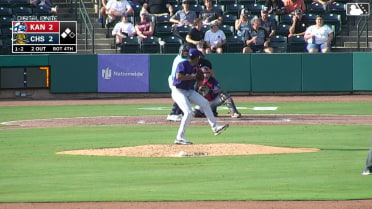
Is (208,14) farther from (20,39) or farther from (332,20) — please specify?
(20,39)

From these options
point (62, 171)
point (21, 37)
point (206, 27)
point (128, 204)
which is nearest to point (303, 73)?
point (206, 27)

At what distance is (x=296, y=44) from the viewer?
29656 mm

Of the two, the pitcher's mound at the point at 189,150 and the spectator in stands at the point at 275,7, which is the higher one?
the spectator in stands at the point at 275,7

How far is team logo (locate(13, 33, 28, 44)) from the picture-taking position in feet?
92.3

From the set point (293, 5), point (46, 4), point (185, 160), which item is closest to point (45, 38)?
point (46, 4)

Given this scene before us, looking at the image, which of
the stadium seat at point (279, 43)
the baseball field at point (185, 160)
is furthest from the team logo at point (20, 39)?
the stadium seat at point (279, 43)

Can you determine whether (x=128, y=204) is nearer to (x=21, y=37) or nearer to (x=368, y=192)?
(x=368, y=192)

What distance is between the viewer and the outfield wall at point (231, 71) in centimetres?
2858

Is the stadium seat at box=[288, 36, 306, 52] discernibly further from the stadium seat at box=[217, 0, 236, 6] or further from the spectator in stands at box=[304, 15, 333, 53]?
the stadium seat at box=[217, 0, 236, 6]

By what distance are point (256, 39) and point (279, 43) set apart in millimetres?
945

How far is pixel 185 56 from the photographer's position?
57.1ft

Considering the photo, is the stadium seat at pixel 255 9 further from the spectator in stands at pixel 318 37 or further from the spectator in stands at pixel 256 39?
the spectator in stands at pixel 318 37

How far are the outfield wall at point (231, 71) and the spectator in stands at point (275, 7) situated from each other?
7.77 ft

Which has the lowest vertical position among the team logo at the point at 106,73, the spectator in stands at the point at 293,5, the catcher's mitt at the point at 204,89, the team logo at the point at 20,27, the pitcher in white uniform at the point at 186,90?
the team logo at the point at 106,73
